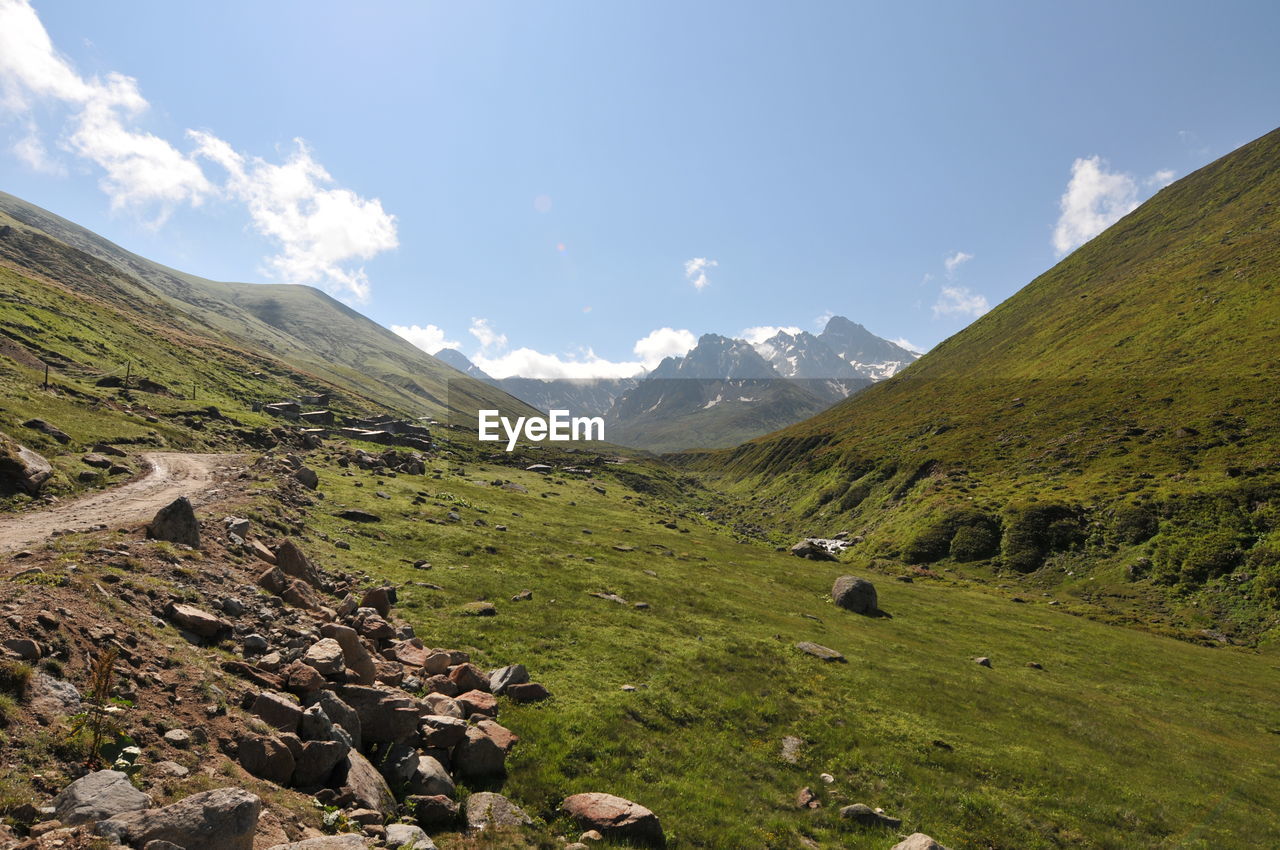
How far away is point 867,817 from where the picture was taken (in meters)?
19.6

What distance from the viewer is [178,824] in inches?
357

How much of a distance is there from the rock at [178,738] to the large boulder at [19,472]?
104ft

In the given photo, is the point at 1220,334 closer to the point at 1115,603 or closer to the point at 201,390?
the point at 1115,603

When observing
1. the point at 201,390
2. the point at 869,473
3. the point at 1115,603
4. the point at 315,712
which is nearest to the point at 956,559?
the point at 1115,603

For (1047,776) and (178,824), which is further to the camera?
(1047,776)

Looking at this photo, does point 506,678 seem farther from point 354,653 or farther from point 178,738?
point 178,738

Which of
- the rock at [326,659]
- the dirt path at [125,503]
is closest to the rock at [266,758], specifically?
the rock at [326,659]

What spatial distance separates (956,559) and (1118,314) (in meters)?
140

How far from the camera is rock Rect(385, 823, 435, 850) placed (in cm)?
1259

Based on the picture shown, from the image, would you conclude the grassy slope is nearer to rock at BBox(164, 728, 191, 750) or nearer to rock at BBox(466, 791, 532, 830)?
rock at BBox(466, 791, 532, 830)

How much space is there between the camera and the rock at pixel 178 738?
12211 mm

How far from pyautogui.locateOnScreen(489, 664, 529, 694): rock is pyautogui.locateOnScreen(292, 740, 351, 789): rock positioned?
9.58 meters

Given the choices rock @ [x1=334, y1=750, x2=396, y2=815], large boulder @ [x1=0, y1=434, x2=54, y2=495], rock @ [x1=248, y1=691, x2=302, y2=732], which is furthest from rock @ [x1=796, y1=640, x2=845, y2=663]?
large boulder @ [x1=0, y1=434, x2=54, y2=495]

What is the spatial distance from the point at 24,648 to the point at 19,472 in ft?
102
